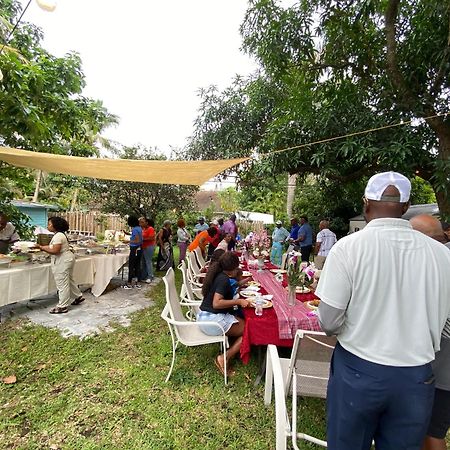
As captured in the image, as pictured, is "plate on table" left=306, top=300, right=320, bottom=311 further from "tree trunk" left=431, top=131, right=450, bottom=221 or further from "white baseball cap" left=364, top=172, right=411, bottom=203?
"tree trunk" left=431, top=131, right=450, bottom=221

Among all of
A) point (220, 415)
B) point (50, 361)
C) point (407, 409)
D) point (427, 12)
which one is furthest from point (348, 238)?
point (427, 12)

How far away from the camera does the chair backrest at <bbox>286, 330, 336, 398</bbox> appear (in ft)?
6.51

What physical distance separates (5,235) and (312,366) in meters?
5.90

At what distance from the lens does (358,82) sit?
5.52 meters

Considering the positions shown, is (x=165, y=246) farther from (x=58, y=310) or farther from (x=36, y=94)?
(x=36, y=94)

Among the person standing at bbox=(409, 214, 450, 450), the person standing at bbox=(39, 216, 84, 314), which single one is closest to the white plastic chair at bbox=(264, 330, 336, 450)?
the person standing at bbox=(409, 214, 450, 450)

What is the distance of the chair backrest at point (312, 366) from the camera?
6.51 feet

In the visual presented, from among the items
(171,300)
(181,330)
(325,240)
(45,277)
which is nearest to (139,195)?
(45,277)

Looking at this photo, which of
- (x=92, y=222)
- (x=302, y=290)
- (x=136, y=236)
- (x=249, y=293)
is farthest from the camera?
(x=92, y=222)

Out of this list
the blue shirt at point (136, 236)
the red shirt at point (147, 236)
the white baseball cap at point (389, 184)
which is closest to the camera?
the white baseball cap at point (389, 184)

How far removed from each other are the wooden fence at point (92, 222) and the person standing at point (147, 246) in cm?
658

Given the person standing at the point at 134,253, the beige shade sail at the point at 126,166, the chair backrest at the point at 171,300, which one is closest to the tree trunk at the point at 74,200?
the person standing at the point at 134,253

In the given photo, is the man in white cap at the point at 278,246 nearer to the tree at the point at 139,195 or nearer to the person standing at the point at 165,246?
the person standing at the point at 165,246

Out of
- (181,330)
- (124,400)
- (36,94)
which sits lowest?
(124,400)
